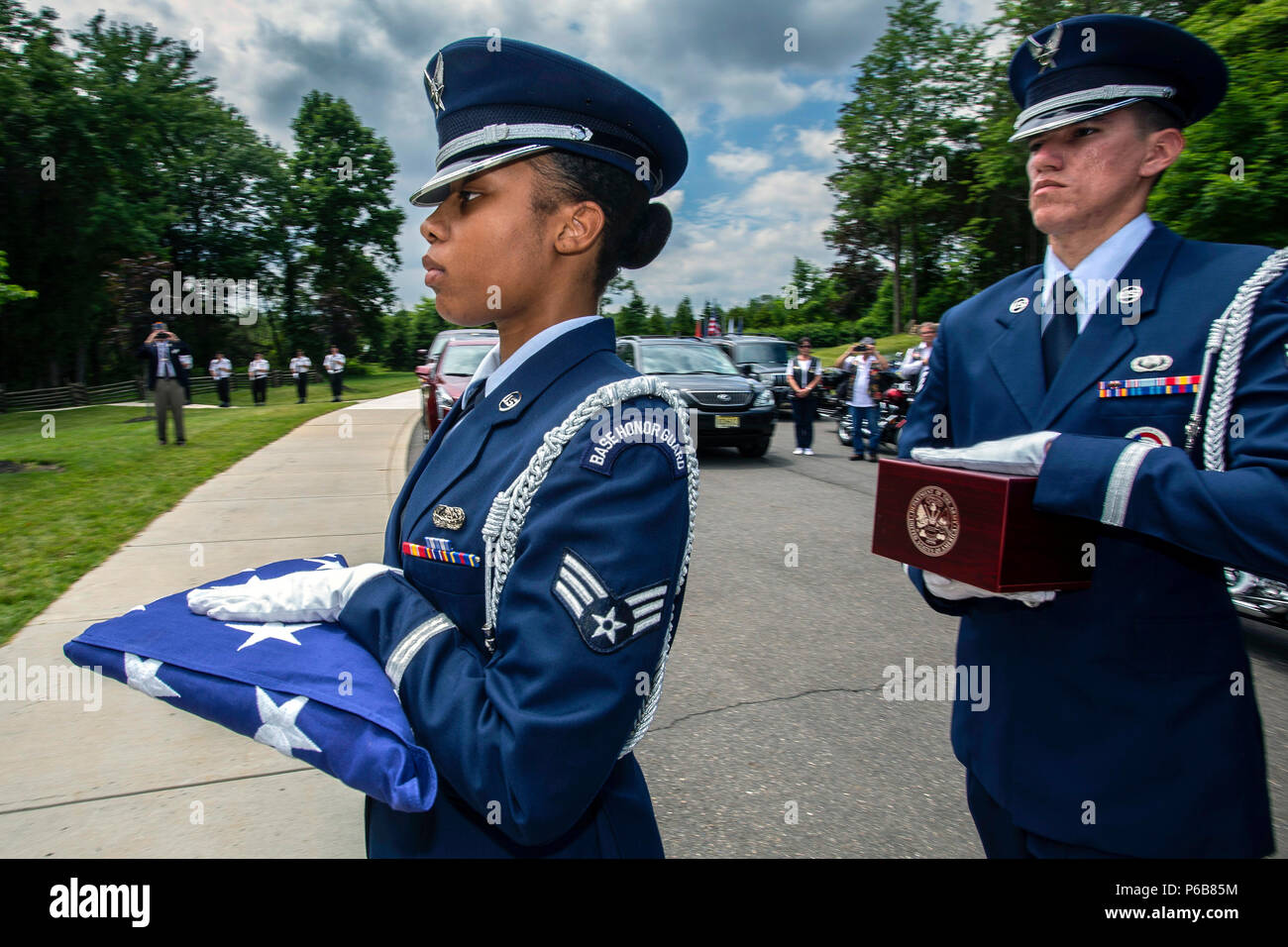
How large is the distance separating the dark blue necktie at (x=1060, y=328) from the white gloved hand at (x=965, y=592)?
427 mm

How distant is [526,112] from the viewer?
126 centimetres

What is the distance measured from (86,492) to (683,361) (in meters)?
8.59

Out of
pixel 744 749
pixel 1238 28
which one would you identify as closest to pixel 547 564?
pixel 744 749

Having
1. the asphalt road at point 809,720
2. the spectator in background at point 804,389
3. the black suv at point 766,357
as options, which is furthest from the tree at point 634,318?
the asphalt road at point 809,720

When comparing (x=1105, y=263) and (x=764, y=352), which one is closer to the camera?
(x=1105, y=263)

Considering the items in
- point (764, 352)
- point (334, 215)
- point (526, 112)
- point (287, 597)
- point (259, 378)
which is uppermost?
point (334, 215)

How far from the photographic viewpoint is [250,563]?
609cm

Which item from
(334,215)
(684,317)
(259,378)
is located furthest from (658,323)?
(259,378)

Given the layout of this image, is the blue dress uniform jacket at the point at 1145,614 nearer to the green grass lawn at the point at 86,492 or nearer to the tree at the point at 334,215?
the green grass lawn at the point at 86,492

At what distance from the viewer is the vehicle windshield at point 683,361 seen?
1337 centimetres

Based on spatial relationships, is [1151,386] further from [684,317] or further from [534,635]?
[684,317]
